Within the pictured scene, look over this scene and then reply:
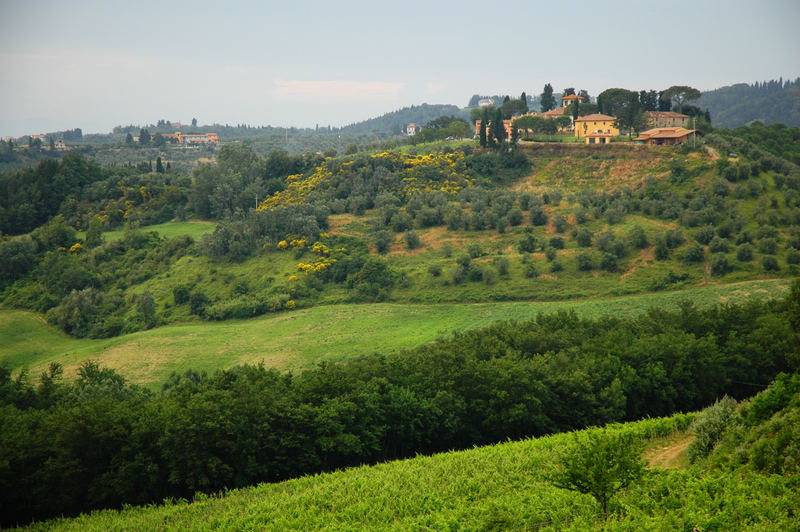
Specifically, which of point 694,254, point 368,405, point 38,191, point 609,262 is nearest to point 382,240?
point 609,262

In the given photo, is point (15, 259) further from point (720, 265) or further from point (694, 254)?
point (720, 265)

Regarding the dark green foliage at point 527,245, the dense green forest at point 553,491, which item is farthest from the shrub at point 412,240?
the dense green forest at point 553,491

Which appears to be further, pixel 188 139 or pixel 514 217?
pixel 188 139

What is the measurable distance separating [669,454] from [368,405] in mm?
13361

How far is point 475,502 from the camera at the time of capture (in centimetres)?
2133

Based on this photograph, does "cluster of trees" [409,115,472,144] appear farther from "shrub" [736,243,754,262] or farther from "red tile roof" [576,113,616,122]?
"shrub" [736,243,754,262]

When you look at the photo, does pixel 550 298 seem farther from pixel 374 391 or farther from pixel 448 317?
pixel 374 391

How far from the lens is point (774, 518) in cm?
1538

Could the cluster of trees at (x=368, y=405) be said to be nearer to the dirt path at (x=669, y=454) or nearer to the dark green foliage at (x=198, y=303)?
the dirt path at (x=669, y=454)

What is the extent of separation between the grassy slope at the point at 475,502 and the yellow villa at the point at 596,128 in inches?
2487

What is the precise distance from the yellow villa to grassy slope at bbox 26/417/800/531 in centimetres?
6317

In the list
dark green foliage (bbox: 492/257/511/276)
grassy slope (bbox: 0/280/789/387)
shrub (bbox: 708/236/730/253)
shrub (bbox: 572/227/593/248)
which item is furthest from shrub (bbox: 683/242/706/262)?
dark green foliage (bbox: 492/257/511/276)

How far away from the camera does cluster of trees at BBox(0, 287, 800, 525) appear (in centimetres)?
2539

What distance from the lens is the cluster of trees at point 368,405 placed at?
25.4 m
